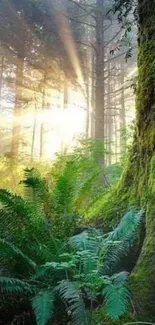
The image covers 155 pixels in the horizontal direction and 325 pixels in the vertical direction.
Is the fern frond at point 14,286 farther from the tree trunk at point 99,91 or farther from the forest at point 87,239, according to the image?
the tree trunk at point 99,91

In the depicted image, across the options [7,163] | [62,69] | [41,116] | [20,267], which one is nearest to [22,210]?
[20,267]

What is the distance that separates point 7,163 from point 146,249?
10.5 metres

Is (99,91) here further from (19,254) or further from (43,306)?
(43,306)

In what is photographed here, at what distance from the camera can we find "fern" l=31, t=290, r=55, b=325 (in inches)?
98.0

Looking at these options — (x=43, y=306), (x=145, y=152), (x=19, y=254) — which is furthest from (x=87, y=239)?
(x=145, y=152)

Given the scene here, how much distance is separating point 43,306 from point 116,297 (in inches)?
21.5

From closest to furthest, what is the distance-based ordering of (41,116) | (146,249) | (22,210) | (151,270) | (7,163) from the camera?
(151,270), (146,249), (22,210), (7,163), (41,116)

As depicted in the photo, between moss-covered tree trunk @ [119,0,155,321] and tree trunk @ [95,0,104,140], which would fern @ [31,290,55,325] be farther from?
tree trunk @ [95,0,104,140]

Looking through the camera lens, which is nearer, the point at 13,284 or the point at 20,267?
the point at 13,284

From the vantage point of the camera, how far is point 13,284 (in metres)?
2.84

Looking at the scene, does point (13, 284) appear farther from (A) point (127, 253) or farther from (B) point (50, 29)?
(B) point (50, 29)

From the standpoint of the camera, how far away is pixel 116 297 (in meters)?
2.44

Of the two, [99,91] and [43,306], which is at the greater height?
[99,91]

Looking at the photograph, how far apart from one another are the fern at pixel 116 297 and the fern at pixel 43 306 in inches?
16.4
